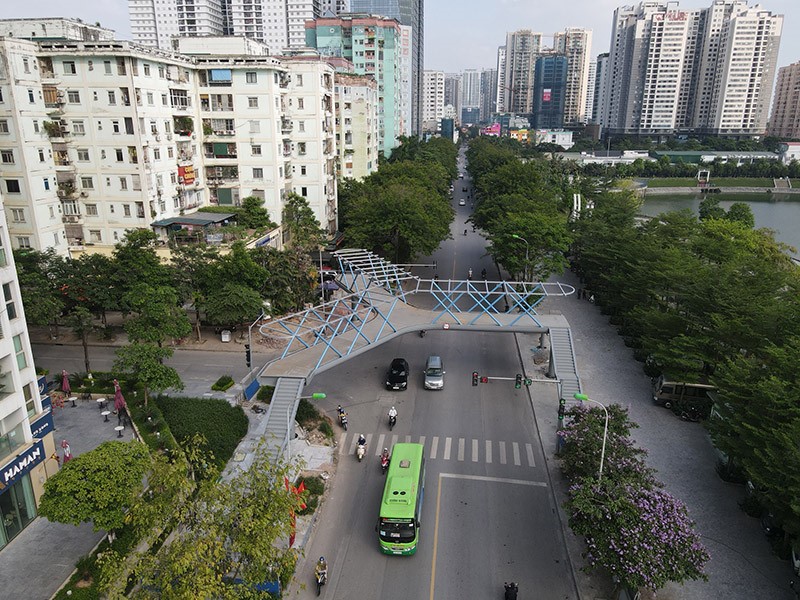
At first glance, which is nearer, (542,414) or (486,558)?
(486,558)

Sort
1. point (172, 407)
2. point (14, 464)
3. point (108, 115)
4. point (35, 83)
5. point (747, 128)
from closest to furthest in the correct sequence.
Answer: point (14, 464), point (172, 407), point (35, 83), point (108, 115), point (747, 128)

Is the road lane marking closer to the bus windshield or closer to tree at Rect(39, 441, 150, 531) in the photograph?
the bus windshield

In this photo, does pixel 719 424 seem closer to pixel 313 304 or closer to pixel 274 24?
pixel 313 304

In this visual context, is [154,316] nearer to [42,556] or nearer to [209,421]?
[209,421]

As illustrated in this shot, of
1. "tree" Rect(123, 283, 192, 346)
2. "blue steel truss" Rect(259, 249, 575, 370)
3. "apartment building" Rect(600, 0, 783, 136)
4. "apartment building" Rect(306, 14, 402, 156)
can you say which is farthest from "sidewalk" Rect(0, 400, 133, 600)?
"apartment building" Rect(600, 0, 783, 136)

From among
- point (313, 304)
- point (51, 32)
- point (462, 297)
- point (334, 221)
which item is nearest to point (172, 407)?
point (313, 304)

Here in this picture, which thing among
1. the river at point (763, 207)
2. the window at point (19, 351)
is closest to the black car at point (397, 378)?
the window at point (19, 351)
